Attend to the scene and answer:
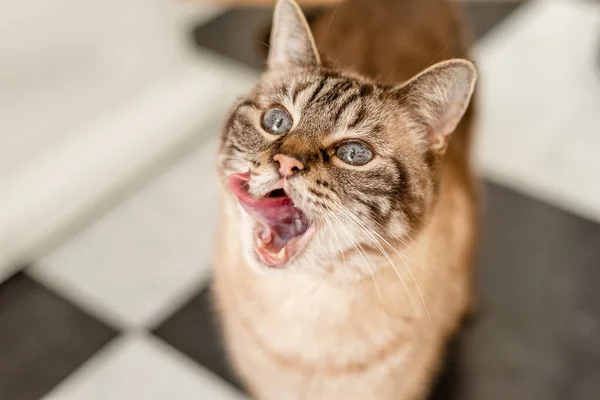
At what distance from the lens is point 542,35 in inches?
97.6

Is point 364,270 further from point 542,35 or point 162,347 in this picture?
point 542,35

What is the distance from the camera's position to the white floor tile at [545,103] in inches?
79.4

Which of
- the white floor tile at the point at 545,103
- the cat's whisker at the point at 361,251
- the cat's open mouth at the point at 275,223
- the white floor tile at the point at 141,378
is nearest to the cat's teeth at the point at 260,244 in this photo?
the cat's open mouth at the point at 275,223

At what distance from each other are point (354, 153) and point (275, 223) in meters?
0.16

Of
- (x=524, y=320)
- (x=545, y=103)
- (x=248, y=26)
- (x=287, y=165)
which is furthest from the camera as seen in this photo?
(x=248, y=26)

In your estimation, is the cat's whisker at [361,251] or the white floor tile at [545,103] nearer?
the cat's whisker at [361,251]

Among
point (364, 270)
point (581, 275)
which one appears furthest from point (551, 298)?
point (364, 270)

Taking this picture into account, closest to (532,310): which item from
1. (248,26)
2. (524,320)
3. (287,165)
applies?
(524,320)

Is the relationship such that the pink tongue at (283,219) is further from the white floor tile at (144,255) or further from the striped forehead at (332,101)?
the white floor tile at (144,255)

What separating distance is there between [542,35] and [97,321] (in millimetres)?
1873

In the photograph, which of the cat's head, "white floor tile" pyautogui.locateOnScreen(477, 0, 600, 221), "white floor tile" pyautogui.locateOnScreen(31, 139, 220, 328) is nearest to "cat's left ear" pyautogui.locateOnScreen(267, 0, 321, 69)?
the cat's head

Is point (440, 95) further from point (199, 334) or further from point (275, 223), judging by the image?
point (199, 334)

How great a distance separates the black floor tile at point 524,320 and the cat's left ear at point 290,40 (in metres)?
0.81

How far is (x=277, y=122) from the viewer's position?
3.50 ft
